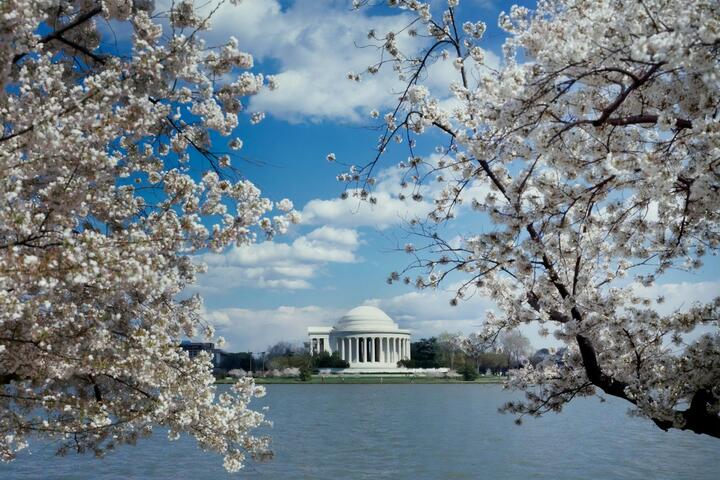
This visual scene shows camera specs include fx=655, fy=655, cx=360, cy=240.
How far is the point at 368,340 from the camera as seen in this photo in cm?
10531

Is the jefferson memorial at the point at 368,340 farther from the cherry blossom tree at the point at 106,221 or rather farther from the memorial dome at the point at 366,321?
the cherry blossom tree at the point at 106,221

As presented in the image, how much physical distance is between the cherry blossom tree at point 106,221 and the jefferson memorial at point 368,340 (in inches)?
3780

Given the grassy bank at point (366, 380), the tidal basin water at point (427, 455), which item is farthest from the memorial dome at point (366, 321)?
the tidal basin water at point (427, 455)

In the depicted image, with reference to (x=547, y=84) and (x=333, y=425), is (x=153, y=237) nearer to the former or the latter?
(x=547, y=84)

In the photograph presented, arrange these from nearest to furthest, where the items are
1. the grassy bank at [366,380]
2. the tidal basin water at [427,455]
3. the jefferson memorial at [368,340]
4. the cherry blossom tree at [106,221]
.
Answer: the cherry blossom tree at [106,221]
the tidal basin water at [427,455]
the grassy bank at [366,380]
the jefferson memorial at [368,340]

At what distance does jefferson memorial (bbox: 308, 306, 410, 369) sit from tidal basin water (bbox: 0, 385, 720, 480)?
7412 centimetres

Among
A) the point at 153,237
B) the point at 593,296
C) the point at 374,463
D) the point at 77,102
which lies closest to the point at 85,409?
the point at 153,237

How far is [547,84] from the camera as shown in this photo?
3936mm

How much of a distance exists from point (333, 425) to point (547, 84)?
26.3 metres

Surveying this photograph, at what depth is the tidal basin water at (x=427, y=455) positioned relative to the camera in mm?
17125

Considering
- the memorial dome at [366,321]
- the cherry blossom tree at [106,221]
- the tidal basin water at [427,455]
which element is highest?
the memorial dome at [366,321]

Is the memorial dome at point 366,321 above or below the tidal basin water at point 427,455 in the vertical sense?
above

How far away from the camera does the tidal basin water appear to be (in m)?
17.1

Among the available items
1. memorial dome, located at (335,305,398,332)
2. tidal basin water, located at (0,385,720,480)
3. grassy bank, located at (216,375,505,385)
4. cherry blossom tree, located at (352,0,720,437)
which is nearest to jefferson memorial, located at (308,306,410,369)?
memorial dome, located at (335,305,398,332)
